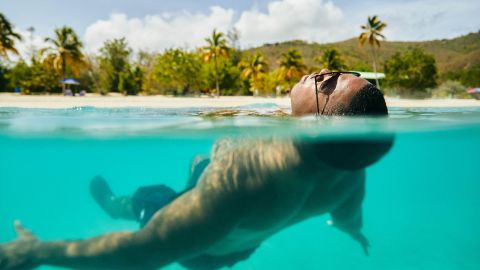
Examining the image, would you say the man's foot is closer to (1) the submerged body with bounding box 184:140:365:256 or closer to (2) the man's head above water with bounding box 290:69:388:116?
(1) the submerged body with bounding box 184:140:365:256

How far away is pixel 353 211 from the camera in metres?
4.66

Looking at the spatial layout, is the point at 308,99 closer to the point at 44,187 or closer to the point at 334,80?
the point at 334,80

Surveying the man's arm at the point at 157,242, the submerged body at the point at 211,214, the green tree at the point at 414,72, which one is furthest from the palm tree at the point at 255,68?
the man's arm at the point at 157,242

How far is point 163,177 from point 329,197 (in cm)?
859

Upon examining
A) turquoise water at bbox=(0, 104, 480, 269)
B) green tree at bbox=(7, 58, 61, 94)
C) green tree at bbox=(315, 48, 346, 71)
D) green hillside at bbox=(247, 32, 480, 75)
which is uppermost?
green hillside at bbox=(247, 32, 480, 75)

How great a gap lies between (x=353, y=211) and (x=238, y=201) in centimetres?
194

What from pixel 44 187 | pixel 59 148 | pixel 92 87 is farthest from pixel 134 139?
pixel 92 87

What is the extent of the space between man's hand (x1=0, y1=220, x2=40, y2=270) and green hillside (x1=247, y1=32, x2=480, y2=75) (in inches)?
2922

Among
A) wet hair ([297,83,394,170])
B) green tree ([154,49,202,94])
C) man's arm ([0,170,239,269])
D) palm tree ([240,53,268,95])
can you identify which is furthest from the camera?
palm tree ([240,53,268,95])

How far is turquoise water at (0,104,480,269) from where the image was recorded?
6293 millimetres

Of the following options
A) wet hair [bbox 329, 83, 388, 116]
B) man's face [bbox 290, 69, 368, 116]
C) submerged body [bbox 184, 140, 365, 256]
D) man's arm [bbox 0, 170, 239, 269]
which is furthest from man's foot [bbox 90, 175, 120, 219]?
wet hair [bbox 329, 83, 388, 116]

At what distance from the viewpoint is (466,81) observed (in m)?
55.5

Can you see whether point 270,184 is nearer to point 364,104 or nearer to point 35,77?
point 364,104

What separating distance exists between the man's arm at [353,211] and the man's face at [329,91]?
36.5 inches
